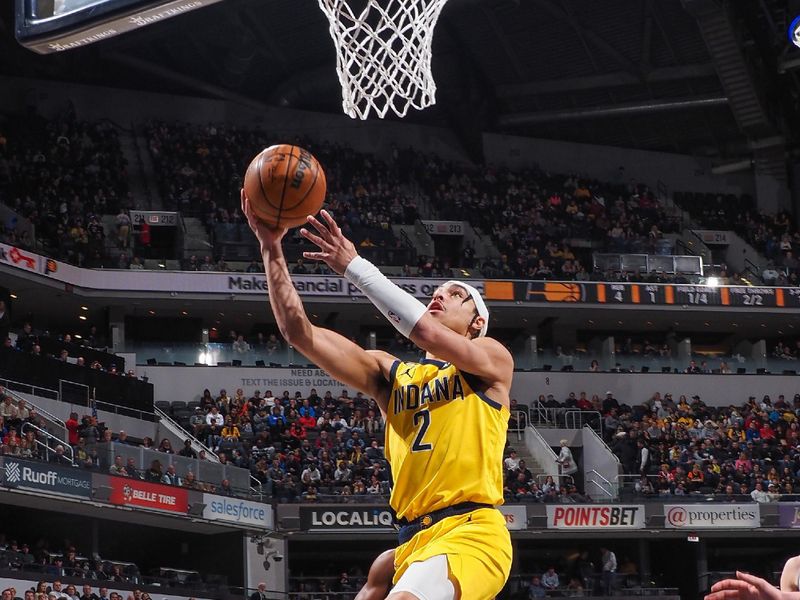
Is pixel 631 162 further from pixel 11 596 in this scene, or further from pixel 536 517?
pixel 11 596

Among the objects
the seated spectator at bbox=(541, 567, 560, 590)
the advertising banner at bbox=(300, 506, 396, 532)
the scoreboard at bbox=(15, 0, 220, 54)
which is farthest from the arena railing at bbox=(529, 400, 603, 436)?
the scoreboard at bbox=(15, 0, 220, 54)

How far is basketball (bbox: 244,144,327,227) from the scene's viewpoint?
5.79 meters

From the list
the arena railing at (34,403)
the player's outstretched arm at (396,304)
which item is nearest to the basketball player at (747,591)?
the player's outstretched arm at (396,304)

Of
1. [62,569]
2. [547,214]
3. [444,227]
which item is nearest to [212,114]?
[444,227]

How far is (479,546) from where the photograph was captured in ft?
18.7

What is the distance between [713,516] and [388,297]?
25.5m

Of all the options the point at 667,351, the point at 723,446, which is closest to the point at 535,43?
the point at 667,351

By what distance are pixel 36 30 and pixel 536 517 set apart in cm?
2153

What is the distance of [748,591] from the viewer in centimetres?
397

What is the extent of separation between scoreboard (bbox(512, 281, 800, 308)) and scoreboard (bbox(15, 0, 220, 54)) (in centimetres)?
2773

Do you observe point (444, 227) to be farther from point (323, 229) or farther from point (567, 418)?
point (323, 229)

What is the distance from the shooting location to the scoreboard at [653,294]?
3684 cm

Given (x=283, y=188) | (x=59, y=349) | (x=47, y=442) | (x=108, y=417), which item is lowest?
(x=283, y=188)

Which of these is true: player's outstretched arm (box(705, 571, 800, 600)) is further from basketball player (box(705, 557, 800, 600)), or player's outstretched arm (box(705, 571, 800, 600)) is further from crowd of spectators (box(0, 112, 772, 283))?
crowd of spectators (box(0, 112, 772, 283))
